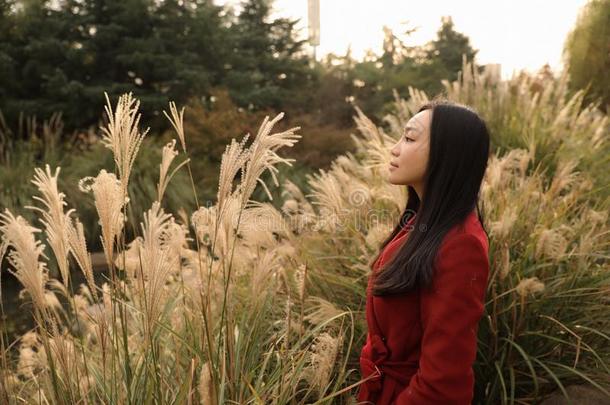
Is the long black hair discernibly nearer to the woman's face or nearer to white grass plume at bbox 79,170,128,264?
the woman's face

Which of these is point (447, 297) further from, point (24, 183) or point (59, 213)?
point (24, 183)

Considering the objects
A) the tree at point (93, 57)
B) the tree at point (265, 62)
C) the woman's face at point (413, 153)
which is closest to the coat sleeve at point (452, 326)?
the woman's face at point (413, 153)

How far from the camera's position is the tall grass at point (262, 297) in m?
1.64

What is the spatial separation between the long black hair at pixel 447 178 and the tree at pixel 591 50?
12.0m

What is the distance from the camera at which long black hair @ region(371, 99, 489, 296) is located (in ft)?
5.70

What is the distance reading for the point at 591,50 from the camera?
508 inches

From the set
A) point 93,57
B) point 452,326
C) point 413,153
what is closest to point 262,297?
point 413,153

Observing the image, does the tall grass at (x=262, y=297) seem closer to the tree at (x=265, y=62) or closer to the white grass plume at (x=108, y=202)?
the white grass plume at (x=108, y=202)

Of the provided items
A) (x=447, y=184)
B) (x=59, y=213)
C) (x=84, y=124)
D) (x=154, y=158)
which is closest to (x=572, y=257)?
(x=447, y=184)

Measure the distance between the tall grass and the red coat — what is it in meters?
0.18

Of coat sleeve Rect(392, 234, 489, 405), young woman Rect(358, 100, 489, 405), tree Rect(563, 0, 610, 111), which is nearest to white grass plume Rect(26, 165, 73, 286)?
young woman Rect(358, 100, 489, 405)

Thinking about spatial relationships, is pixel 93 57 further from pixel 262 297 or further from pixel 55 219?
pixel 55 219

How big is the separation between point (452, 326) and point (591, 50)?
1318cm

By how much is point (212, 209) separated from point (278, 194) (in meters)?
7.34
